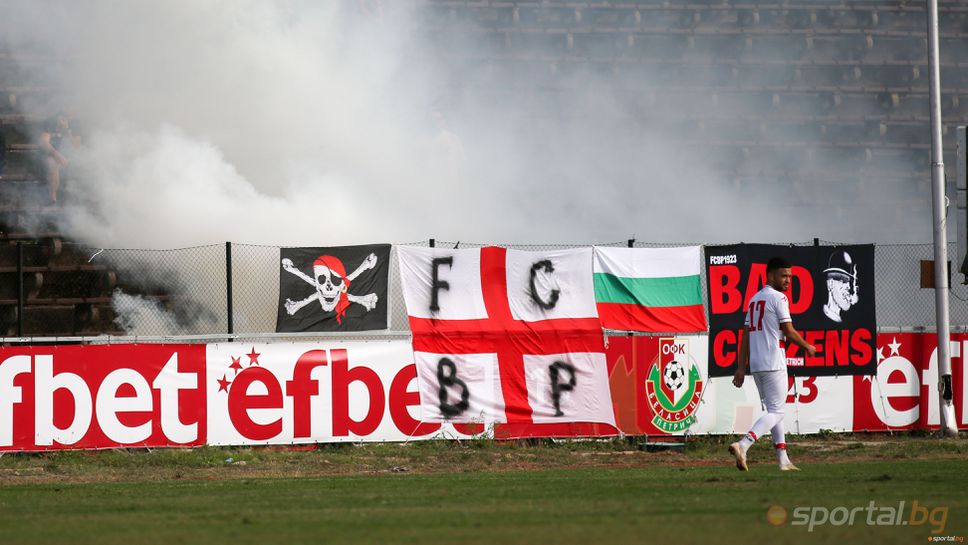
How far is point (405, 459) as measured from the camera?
47.5ft

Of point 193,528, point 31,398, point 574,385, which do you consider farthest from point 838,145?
point 193,528

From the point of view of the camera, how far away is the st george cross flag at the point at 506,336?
15.3 metres

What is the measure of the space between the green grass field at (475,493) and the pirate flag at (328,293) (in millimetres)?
1618

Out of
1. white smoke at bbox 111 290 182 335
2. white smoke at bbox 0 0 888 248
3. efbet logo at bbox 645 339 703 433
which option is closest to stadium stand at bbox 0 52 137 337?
white smoke at bbox 111 290 182 335

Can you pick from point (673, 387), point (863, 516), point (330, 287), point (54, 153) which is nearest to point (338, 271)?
point (330, 287)

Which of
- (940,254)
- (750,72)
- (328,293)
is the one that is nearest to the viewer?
(328,293)

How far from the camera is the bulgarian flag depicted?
15.8m

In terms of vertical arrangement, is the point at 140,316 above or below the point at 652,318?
above

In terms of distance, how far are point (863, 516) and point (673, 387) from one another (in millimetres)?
7665

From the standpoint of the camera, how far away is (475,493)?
392 inches

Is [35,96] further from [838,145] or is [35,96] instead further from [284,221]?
[838,145]

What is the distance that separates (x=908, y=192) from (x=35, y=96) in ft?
69.9

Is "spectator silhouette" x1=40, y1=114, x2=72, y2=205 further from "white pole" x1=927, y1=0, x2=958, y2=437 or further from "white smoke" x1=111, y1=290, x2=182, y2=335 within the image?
"white pole" x1=927, y1=0, x2=958, y2=437

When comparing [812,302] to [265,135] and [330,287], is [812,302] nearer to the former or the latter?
[330,287]
